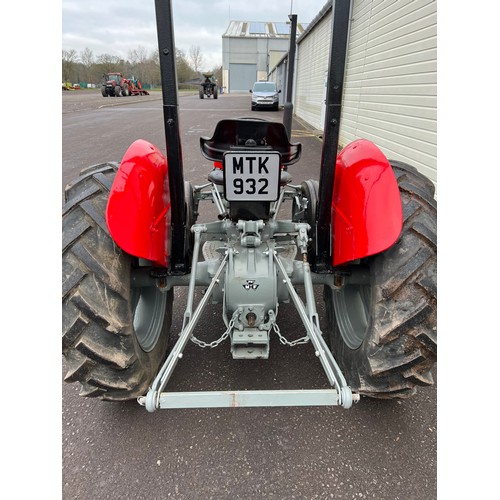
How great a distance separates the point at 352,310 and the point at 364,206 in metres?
0.90

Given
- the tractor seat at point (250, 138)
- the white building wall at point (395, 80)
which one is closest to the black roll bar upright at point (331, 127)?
the tractor seat at point (250, 138)

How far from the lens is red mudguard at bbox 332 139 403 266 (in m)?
1.87

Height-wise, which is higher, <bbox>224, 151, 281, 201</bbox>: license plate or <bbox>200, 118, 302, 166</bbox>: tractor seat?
<bbox>200, 118, 302, 166</bbox>: tractor seat

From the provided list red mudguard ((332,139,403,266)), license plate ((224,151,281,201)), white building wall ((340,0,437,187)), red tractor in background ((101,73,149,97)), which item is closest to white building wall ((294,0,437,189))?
white building wall ((340,0,437,187))

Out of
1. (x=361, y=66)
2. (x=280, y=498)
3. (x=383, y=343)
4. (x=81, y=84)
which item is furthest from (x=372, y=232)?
(x=81, y=84)

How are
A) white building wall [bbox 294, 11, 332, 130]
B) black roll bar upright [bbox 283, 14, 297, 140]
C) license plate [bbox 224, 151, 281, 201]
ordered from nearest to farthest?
license plate [bbox 224, 151, 281, 201]
black roll bar upright [bbox 283, 14, 297, 140]
white building wall [bbox 294, 11, 332, 130]

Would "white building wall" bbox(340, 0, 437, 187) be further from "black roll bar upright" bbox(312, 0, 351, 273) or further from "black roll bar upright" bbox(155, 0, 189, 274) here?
"black roll bar upright" bbox(155, 0, 189, 274)

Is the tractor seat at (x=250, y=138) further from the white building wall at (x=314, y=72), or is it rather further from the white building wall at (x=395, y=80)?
the white building wall at (x=314, y=72)

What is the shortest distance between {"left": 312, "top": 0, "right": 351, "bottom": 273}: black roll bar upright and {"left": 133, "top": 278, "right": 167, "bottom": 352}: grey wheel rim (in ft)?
3.52

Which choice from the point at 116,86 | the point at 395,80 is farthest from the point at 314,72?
the point at 116,86

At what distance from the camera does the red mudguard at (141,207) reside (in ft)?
6.21

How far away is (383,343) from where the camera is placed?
181cm

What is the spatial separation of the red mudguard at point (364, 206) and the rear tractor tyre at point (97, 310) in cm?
118

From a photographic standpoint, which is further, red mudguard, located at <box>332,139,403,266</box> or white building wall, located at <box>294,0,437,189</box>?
white building wall, located at <box>294,0,437,189</box>
